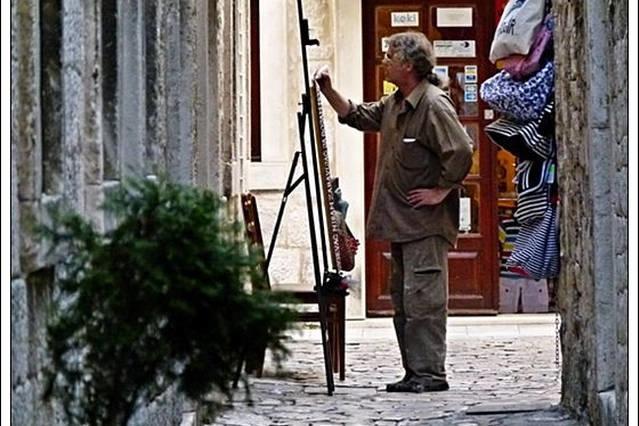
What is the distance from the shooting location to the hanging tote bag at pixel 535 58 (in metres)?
8.66

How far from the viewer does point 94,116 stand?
575 cm

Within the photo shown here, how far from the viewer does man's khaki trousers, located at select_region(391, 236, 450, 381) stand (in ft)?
32.0

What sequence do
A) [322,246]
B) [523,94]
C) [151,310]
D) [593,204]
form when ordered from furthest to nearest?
[322,246] < [523,94] < [593,204] < [151,310]

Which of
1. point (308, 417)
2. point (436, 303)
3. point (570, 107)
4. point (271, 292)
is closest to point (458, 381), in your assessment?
point (436, 303)

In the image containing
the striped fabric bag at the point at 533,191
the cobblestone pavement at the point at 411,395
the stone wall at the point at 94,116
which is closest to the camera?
the stone wall at the point at 94,116

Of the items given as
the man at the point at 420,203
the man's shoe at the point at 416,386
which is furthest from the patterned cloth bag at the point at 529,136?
the man's shoe at the point at 416,386

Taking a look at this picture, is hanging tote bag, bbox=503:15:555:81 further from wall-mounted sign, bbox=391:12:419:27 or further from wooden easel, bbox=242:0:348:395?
wall-mounted sign, bbox=391:12:419:27

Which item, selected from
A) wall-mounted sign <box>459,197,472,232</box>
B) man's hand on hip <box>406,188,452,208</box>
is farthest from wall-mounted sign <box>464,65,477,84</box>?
man's hand on hip <box>406,188,452,208</box>

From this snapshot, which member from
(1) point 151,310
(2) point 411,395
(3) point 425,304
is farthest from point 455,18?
(1) point 151,310

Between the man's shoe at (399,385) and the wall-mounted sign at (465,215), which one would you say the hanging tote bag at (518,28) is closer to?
the man's shoe at (399,385)

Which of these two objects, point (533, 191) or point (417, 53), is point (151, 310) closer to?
point (533, 191)

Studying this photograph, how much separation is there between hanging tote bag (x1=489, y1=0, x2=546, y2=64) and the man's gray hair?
1167 millimetres

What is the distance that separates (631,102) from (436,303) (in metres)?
3.62

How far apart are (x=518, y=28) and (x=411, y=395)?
2.31 metres
